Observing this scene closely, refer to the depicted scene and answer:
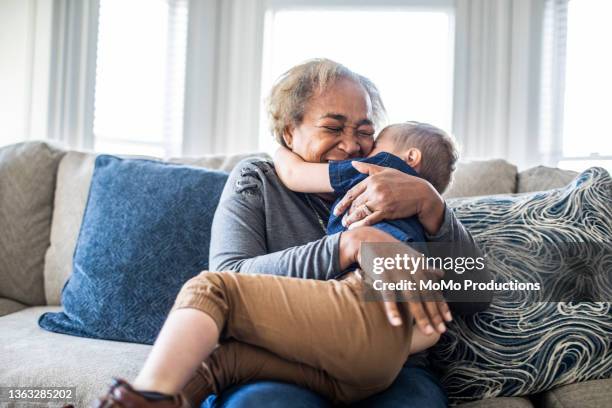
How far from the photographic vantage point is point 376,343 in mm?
1053

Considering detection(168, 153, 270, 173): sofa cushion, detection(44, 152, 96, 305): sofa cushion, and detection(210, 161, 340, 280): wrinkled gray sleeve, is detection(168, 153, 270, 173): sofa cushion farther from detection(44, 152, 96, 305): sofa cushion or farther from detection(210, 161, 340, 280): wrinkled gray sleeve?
detection(210, 161, 340, 280): wrinkled gray sleeve

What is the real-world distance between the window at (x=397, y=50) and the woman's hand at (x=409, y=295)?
1.92 metres

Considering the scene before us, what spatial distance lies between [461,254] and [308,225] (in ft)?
1.18

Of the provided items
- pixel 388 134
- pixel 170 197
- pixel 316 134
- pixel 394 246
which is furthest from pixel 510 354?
pixel 170 197

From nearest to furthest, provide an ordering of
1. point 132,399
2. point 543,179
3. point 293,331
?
1. point 132,399
2. point 293,331
3. point 543,179

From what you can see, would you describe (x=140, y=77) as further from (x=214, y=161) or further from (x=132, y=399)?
(x=132, y=399)

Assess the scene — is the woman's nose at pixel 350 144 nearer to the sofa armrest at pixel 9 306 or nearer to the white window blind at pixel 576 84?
the sofa armrest at pixel 9 306

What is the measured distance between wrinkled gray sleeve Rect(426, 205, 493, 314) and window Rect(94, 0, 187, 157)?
2063 millimetres

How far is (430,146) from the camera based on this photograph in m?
1.49

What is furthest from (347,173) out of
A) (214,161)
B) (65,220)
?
(65,220)

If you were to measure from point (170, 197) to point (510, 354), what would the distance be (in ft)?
3.37

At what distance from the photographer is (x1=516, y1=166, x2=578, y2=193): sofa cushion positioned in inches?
77.2

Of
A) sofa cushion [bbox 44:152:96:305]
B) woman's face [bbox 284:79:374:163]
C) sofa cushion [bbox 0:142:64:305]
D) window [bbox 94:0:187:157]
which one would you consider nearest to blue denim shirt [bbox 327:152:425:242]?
woman's face [bbox 284:79:374:163]

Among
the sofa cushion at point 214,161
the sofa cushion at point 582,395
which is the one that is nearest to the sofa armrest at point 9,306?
the sofa cushion at point 214,161
